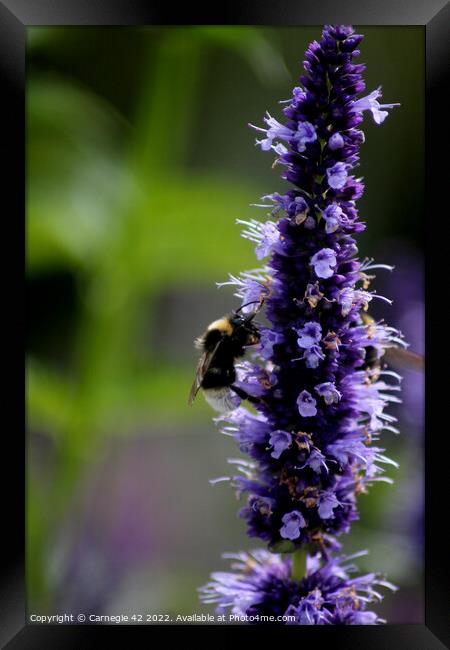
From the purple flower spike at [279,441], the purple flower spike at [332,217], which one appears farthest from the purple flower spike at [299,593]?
the purple flower spike at [332,217]

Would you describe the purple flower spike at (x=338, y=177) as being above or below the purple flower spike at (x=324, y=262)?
above

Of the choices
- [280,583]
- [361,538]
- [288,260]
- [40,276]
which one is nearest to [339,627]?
[280,583]

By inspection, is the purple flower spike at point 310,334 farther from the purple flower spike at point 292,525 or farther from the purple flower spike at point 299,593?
the purple flower spike at point 299,593

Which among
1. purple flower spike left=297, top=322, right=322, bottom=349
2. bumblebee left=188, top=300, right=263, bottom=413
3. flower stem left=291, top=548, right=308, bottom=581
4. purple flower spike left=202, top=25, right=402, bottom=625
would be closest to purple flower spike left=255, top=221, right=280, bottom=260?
purple flower spike left=202, top=25, right=402, bottom=625

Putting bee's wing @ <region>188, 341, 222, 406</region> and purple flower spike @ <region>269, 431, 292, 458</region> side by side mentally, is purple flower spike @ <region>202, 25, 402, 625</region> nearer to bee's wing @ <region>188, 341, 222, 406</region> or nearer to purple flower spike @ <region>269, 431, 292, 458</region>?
purple flower spike @ <region>269, 431, 292, 458</region>

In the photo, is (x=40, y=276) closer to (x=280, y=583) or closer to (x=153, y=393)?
(x=153, y=393)
